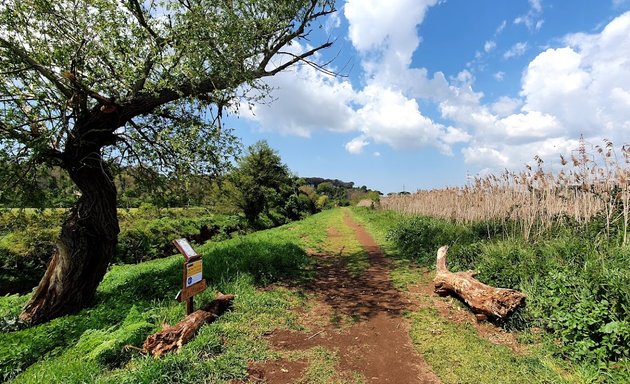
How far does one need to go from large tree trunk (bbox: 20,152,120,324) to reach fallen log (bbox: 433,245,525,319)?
25.1 feet

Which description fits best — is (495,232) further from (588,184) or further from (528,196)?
(588,184)

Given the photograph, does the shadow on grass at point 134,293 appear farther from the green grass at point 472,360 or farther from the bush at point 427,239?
the green grass at point 472,360

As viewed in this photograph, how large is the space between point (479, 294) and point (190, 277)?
5.05 m

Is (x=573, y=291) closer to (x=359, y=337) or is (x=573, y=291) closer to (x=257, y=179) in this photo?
(x=359, y=337)

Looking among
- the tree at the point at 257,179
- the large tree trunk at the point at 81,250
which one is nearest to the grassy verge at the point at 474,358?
the large tree trunk at the point at 81,250

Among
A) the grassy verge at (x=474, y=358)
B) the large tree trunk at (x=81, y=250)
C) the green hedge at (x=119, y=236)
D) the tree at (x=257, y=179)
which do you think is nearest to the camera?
the grassy verge at (x=474, y=358)

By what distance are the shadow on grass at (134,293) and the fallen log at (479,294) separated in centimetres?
383

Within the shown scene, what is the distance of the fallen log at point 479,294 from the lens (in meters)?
Result: 5.52

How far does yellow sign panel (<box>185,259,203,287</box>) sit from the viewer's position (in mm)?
5516

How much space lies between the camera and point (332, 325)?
5984 millimetres

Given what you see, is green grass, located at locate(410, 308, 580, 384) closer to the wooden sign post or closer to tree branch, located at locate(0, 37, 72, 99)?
the wooden sign post

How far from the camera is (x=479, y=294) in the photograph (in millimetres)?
6043

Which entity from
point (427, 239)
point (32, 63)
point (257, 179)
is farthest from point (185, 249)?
point (257, 179)

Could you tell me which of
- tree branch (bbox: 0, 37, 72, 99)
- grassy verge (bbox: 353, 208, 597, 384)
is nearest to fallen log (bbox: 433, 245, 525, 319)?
grassy verge (bbox: 353, 208, 597, 384)
